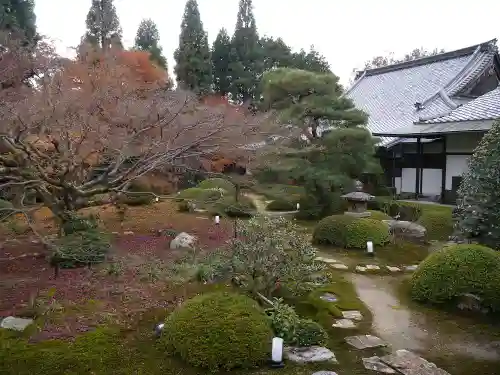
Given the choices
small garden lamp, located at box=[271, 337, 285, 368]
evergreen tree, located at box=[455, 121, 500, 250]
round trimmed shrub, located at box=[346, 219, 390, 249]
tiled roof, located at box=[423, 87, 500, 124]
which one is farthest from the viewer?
tiled roof, located at box=[423, 87, 500, 124]

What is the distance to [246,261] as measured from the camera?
237 inches

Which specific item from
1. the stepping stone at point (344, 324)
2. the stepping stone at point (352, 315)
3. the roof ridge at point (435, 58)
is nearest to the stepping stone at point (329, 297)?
the stepping stone at point (352, 315)

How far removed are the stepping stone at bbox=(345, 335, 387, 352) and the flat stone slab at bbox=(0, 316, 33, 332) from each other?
3880mm

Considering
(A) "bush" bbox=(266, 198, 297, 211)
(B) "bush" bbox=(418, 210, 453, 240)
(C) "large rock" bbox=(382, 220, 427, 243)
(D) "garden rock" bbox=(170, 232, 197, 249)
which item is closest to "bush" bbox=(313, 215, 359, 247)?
(C) "large rock" bbox=(382, 220, 427, 243)

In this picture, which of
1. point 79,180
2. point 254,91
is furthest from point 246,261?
point 254,91

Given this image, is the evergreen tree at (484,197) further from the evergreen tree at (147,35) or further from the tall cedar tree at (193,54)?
the evergreen tree at (147,35)

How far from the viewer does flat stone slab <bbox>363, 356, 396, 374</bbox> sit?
4.63 metres

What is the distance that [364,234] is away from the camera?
1071 cm

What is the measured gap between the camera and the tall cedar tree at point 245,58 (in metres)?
31.5

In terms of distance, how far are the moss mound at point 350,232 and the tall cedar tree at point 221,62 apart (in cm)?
2300

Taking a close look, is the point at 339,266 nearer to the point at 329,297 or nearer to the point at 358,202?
the point at 329,297

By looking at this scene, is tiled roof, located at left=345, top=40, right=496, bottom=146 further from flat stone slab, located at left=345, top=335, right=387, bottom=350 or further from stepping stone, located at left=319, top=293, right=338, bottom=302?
flat stone slab, located at left=345, top=335, right=387, bottom=350

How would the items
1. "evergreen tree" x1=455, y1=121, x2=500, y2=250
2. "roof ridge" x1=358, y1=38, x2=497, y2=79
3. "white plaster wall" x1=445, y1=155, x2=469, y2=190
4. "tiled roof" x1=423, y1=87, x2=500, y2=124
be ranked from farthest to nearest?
1. "roof ridge" x1=358, y1=38, x2=497, y2=79
2. "white plaster wall" x1=445, y1=155, x2=469, y2=190
3. "tiled roof" x1=423, y1=87, x2=500, y2=124
4. "evergreen tree" x1=455, y1=121, x2=500, y2=250

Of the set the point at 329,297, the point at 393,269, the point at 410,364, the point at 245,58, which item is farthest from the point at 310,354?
the point at 245,58
